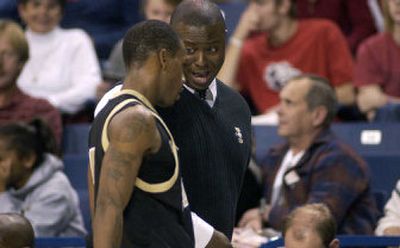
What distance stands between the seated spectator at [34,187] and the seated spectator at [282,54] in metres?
1.76

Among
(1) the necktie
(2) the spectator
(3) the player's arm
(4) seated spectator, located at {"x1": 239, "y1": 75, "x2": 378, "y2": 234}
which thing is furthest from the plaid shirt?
(2) the spectator

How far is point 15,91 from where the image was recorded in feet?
23.9

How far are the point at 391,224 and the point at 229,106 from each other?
5.65 feet

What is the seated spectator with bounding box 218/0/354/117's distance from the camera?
7816 mm

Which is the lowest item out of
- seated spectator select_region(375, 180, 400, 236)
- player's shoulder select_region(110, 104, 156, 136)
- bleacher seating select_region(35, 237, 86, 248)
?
bleacher seating select_region(35, 237, 86, 248)

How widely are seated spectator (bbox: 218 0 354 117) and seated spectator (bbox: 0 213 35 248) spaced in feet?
9.90

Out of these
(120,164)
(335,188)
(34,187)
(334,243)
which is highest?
(120,164)

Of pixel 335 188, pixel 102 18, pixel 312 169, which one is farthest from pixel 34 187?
pixel 102 18

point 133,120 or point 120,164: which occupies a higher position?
point 133,120

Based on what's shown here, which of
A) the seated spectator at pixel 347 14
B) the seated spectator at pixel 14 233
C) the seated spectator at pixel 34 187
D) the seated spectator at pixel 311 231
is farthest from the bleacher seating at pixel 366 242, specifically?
the seated spectator at pixel 347 14

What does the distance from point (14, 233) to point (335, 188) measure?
1.86 meters

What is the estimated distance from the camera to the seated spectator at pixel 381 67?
746 cm

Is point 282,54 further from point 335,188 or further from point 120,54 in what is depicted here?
point 335,188

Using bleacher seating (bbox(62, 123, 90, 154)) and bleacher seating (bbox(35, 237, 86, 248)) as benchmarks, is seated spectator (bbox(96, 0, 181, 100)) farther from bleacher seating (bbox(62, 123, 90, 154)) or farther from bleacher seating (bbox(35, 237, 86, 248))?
bleacher seating (bbox(35, 237, 86, 248))
